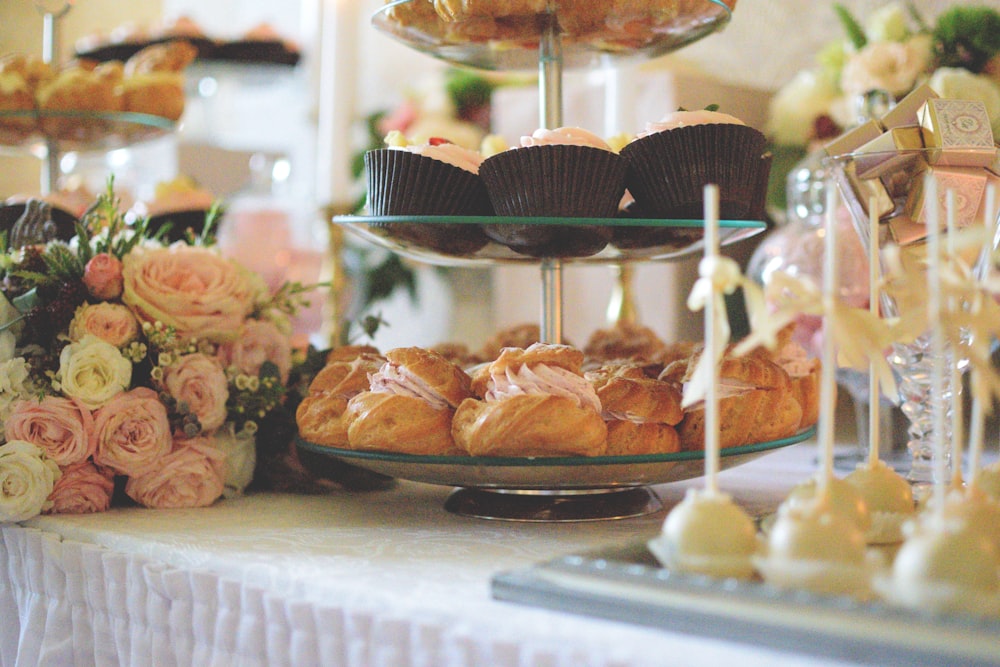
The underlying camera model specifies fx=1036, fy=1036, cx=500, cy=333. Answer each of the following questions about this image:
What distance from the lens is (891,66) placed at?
1.36 m

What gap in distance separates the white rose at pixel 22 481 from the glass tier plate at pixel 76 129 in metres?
0.62

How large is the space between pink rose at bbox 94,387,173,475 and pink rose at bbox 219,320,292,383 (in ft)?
0.33

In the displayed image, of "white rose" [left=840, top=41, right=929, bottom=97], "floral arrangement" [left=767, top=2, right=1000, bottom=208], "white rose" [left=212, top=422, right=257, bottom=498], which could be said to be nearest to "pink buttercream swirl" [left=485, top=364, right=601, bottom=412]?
"white rose" [left=212, top=422, right=257, bottom=498]

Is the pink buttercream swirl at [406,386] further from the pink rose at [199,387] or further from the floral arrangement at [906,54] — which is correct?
the floral arrangement at [906,54]

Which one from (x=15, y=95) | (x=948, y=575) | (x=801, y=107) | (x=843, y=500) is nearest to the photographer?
(x=948, y=575)

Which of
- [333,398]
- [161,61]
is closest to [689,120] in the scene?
[333,398]

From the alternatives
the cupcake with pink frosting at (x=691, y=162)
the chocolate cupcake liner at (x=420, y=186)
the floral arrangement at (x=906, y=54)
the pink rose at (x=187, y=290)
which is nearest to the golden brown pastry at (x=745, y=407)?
Answer: the cupcake with pink frosting at (x=691, y=162)

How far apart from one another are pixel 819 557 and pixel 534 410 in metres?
0.27

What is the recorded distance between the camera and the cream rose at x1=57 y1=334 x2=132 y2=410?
2.93ft

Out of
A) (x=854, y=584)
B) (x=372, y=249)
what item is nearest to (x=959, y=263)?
(x=854, y=584)

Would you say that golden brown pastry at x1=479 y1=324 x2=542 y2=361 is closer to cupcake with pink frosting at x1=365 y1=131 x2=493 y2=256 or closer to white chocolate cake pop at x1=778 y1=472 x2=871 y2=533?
cupcake with pink frosting at x1=365 y1=131 x2=493 y2=256

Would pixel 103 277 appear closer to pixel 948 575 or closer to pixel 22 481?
pixel 22 481

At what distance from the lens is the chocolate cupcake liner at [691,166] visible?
0.82 metres

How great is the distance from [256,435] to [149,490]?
14cm
